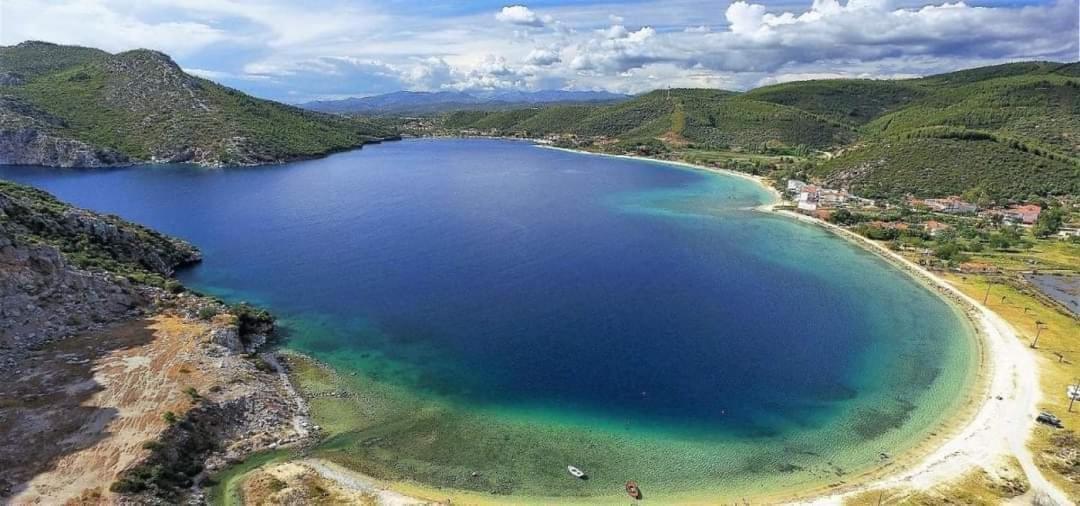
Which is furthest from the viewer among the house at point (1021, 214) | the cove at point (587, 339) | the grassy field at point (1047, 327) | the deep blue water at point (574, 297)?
the house at point (1021, 214)

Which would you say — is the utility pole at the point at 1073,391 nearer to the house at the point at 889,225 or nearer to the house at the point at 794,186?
the house at the point at 889,225

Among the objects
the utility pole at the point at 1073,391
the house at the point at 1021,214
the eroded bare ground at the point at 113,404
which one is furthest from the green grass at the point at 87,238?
the house at the point at 1021,214

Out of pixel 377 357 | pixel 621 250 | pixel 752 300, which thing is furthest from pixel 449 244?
pixel 752 300

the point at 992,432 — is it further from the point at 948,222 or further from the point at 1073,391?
the point at 948,222

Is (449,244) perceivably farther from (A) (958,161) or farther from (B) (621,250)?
(A) (958,161)

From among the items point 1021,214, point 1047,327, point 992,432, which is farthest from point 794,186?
point 992,432

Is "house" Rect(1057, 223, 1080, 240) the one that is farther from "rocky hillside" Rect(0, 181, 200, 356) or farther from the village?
"rocky hillside" Rect(0, 181, 200, 356)
